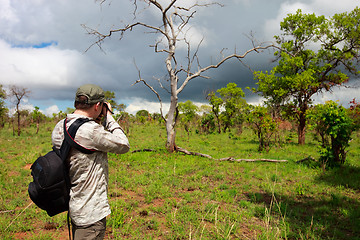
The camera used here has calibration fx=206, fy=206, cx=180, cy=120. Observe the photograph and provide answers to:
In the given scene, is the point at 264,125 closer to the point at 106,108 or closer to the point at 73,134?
the point at 106,108

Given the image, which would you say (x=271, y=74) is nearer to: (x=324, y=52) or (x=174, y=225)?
(x=324, y=52)

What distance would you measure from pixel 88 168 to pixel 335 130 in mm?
9758

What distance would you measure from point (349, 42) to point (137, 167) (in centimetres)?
1861

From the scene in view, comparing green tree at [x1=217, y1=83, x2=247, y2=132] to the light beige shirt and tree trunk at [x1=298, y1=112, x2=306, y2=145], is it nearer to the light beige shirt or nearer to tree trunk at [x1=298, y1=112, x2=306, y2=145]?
tree trunk at [x1=298, y1=112, x2=306, y2=145]

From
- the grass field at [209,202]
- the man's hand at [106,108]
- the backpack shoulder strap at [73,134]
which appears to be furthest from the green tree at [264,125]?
the backpack shoulder strap at [73,134]

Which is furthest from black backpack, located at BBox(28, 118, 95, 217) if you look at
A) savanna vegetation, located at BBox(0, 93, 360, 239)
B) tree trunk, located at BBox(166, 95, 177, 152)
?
tree trunk, located at BBox(166, 95, 177, 152)

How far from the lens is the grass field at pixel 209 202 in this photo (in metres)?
4.24

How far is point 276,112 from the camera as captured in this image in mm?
18516

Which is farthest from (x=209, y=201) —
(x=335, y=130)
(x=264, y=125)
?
(x=264, y=125)

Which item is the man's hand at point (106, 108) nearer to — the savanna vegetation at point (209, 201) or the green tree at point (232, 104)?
the savanna vegetation at point (209, 201)

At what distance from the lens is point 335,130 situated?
849cm

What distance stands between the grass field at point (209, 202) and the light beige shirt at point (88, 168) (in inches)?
48.4

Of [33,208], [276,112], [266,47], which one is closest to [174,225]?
[33,208]

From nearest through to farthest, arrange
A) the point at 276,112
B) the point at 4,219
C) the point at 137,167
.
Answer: the point at 4,219
the point at 137,167
the point at 276,112
